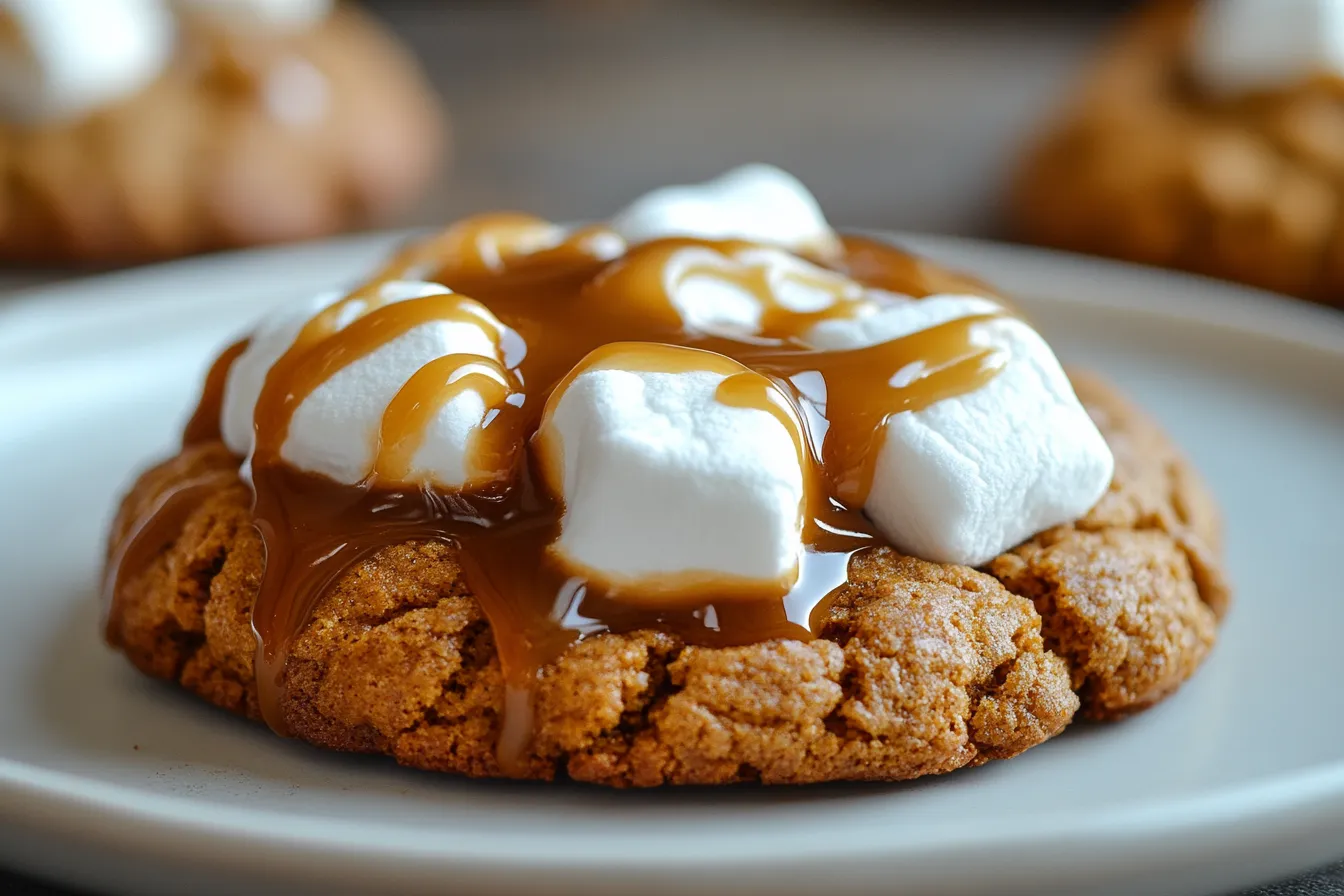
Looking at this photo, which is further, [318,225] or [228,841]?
[318,225]

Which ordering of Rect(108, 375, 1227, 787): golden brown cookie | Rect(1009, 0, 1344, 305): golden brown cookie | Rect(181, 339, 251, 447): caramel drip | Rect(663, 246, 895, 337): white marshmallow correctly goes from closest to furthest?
1. Rect(108, 375, 1227, 787): golden brown cookie
2. Rect(663, 246, 895, 337): white marshmallow
3. Rect(181, 339, 251, 447): caramel drip
4. Rect(1009, 0, 1344, 305): golden brown cookie

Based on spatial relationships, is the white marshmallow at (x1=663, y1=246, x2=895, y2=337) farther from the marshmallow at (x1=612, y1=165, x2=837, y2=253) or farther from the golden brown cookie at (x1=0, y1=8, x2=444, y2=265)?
the golden brown cookie at (x1=0, y1=8, x2=444, y2=265)

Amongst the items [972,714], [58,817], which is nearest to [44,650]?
[58,817]

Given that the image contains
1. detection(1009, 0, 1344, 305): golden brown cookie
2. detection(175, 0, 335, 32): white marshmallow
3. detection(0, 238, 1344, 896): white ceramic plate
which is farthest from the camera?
detection(175, 0, 335, 32): white marshmallow

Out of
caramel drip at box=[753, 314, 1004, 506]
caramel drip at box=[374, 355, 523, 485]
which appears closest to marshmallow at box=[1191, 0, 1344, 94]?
caramel drip at box=[753, 314, 1004, 506]

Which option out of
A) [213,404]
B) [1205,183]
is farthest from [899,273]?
[1205,183]

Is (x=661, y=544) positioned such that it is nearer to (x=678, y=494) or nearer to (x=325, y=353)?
(x=678, y=494)

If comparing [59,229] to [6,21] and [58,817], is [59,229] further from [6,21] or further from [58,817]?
[58,817]
